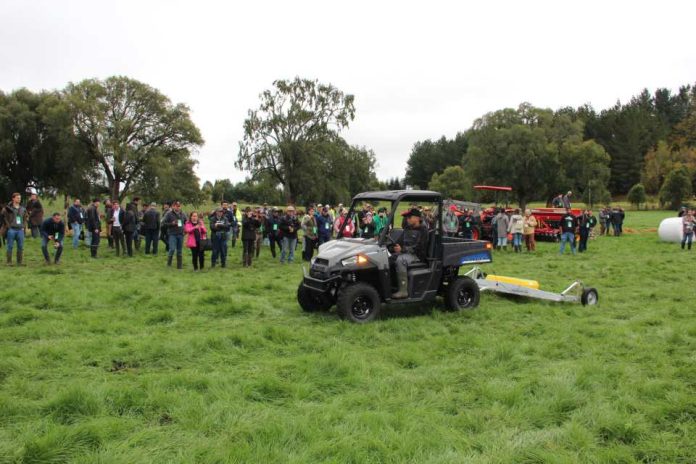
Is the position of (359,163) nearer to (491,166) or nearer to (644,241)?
(491,166)

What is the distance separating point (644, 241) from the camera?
22.7m

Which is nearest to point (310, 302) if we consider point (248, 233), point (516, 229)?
point (248, 233)

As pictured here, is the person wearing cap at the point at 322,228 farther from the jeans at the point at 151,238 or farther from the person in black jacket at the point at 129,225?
the person in black jacket at the point at 129,225

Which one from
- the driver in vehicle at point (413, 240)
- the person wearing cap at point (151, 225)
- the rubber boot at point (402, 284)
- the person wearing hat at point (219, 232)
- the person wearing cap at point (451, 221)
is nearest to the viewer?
the rubber boot at point (402, 284)

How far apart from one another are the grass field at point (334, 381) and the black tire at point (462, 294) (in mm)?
225

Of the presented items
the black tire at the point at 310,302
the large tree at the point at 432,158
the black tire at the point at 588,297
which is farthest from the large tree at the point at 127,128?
the large tree at the point at 432,158

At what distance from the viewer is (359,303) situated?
8000mm

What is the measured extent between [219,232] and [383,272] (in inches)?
298

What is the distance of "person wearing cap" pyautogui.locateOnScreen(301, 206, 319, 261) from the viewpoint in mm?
15810

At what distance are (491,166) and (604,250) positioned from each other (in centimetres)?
3554

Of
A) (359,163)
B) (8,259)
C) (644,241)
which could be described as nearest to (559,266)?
(644,241)

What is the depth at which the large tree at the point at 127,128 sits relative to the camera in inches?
1519

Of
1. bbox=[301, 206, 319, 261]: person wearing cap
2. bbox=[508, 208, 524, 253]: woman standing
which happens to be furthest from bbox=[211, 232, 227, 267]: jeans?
bbox=[508, 208, 524, 253]: woman standing

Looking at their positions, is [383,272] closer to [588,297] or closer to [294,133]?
[588,297]
